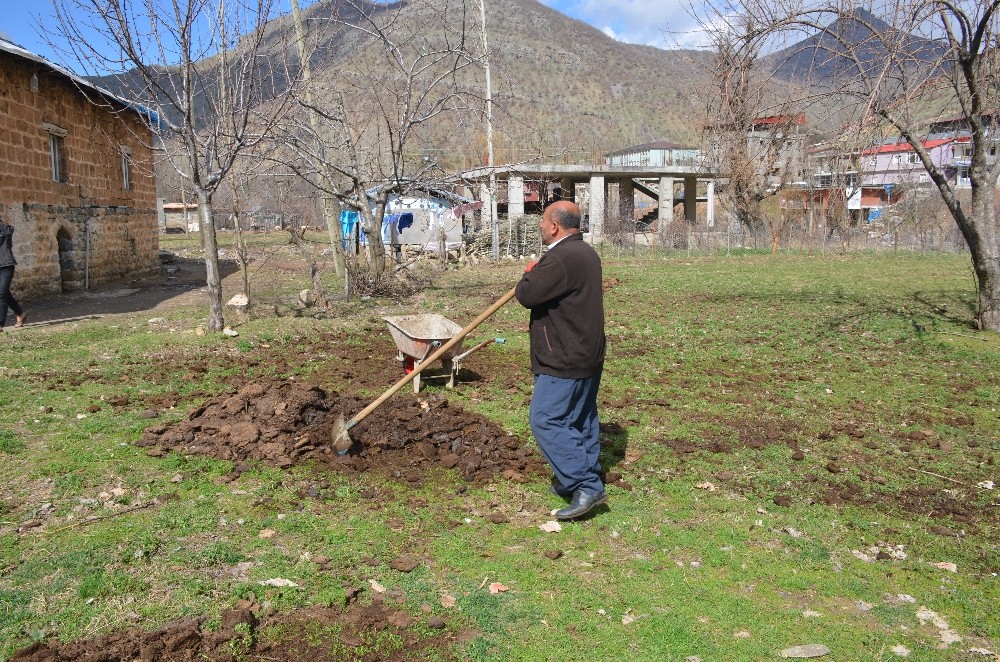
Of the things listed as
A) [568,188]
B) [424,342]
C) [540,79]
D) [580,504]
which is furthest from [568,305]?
[540,79]

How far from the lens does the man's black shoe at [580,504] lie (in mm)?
4859

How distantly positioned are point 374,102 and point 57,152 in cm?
816

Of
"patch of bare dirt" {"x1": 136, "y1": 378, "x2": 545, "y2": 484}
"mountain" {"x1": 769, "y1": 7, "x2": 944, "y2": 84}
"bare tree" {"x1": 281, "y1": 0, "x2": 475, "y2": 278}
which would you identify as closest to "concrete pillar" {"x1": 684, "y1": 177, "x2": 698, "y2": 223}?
"bare tree" {"x1": 281, "y1": 0, "x2": 475, "y2": 278}

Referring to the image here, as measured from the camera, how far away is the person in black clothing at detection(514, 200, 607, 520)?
4.79 m

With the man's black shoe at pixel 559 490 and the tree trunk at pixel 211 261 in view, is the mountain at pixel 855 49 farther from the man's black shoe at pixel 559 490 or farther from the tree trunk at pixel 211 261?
the tree trunk at pixel 211 261

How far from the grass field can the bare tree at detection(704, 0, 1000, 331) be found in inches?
109

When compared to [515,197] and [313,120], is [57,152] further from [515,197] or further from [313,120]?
[515,197]

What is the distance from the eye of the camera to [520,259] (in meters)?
27.6

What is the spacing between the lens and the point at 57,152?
1798cm

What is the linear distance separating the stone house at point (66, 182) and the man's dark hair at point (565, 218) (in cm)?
1055

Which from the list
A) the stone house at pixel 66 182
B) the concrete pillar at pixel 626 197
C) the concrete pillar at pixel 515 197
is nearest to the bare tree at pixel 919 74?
the stone house at pixel 66 182

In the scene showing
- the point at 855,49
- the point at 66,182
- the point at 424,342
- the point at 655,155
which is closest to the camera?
the point at 424,342

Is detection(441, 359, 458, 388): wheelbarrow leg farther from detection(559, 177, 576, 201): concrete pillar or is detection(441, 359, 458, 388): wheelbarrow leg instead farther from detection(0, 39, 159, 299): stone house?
detection(559, 177, 576, 201): concrete pillar

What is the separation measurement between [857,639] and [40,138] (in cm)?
1872
